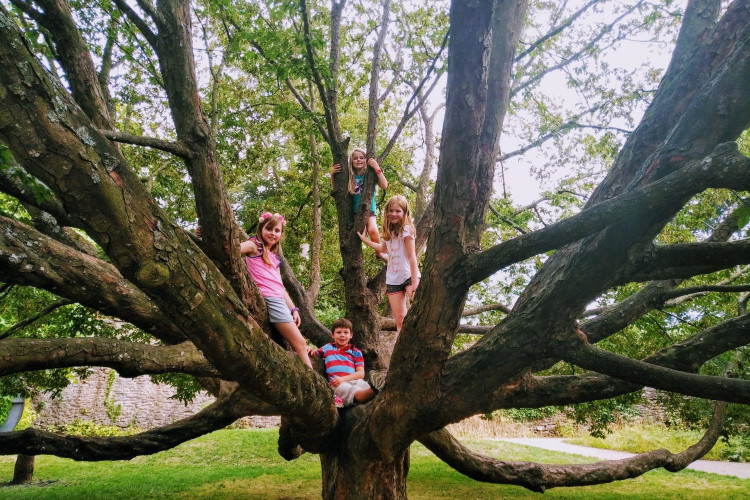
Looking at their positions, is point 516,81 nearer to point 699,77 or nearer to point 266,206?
point 699,77

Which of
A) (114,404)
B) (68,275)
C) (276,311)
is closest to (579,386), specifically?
(276,311)

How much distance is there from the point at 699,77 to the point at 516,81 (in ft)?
14.6

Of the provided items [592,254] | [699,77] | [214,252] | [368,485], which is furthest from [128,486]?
[699,77]

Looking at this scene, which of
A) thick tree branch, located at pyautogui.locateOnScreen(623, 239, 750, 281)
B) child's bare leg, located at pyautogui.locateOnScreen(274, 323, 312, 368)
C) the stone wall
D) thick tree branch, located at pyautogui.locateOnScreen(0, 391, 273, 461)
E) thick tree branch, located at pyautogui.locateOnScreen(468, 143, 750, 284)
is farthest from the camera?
the stone wall

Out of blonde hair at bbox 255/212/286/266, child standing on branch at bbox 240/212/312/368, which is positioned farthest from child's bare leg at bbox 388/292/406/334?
blonde hair at bbox 255/212/286/266

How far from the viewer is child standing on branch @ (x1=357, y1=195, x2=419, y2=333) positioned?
4.65 metres

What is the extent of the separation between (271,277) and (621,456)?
11.1 m

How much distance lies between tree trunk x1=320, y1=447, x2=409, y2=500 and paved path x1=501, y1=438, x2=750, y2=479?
24.2 feet

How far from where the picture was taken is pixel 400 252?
4836 mm

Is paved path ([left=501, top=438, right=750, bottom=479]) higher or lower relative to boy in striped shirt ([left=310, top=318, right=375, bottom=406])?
lower

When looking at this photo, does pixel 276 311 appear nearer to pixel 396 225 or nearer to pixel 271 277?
Answer: pixel 271 277

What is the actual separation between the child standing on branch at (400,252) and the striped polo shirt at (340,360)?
0.58m

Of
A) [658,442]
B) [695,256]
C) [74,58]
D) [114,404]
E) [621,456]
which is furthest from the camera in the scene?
[114,404]

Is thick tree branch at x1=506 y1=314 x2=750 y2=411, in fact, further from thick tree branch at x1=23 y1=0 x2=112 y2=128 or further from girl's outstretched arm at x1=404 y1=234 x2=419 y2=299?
thick tree branch at x1=23 y1=0 x2=112 y2=128
